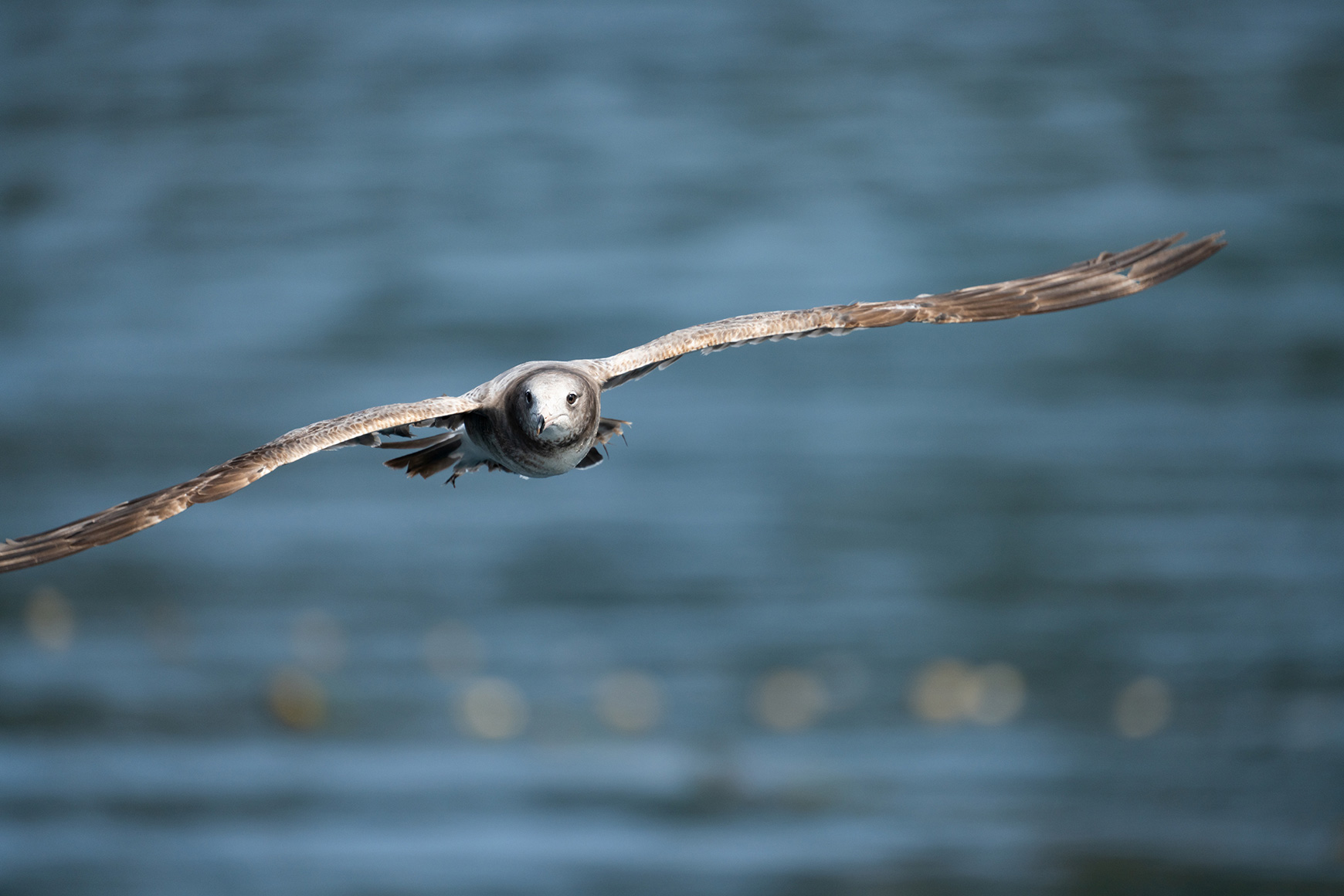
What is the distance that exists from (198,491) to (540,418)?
86.1 inches

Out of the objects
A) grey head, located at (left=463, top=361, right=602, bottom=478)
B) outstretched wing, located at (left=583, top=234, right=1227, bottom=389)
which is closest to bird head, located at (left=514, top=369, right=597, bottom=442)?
grey head, located at (left=463, top=361, right=602, bottom=478)

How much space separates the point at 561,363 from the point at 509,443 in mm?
Answer: 854

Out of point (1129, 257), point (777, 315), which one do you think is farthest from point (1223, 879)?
point (777, 315)

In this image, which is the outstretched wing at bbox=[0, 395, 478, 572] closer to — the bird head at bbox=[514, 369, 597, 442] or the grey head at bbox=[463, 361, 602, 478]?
the grey head at bbox=[463, 361, 602, 478]

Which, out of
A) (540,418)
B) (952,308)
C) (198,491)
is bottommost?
(540,418)

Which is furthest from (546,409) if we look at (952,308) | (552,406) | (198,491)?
(952,308)

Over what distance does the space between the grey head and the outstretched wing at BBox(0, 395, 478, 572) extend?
0.48 metres

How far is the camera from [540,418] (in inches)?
312

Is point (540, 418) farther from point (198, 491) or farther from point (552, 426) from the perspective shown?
point (198, 491)

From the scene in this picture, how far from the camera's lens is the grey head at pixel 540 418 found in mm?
8031

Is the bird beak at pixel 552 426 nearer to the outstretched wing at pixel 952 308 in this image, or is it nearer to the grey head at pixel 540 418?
the grey head at pixel 540 418

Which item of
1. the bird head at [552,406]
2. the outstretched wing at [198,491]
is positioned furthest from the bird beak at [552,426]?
the outstretched wing at [198,491]

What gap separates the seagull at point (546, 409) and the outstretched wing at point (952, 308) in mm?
13

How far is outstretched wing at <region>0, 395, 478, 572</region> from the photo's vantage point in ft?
24.9
